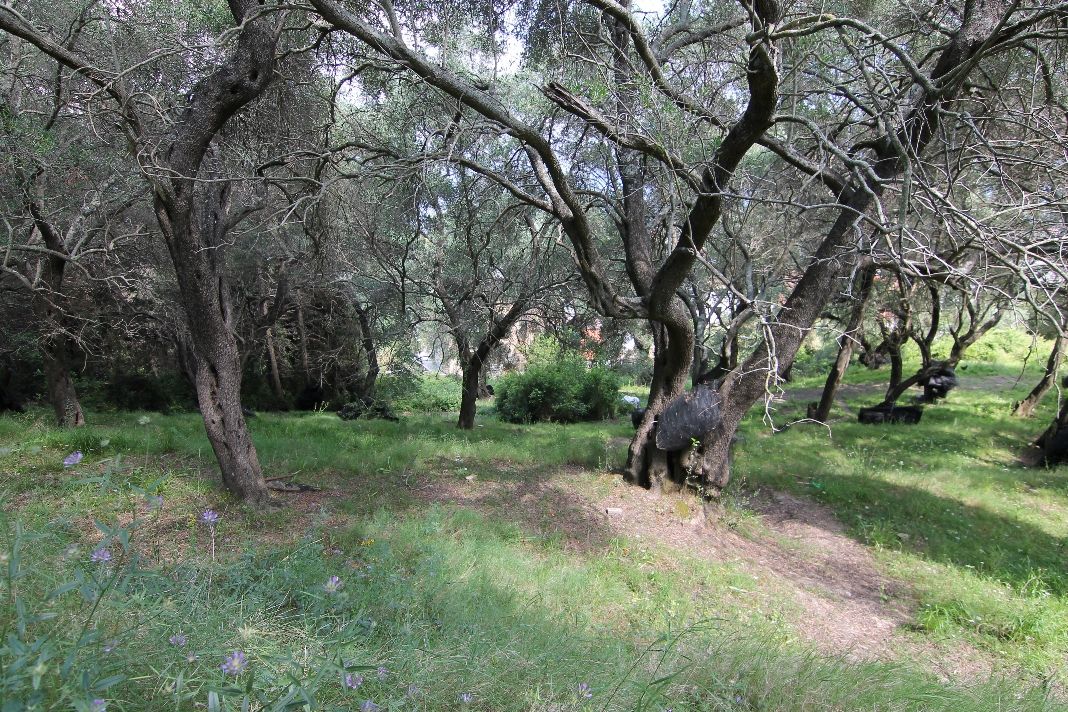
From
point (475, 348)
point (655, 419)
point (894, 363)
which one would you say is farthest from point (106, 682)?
point (894, 363)

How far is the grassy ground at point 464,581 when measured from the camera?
159 centimetres

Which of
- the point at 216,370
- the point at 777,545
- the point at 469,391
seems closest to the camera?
the point at 216,370

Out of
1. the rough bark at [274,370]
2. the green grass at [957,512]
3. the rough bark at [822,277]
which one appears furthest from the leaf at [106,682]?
the rough bark at [274,370]

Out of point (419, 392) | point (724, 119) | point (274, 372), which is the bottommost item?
point (419, 392)

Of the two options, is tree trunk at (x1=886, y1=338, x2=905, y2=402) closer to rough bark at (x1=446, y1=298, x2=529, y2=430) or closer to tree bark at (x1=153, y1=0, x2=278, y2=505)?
rough bark at (x1=446, y1=298, x2=529, y2=430)

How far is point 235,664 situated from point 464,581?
2.49m

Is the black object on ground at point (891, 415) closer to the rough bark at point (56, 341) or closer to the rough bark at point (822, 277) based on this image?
the rough bark at point (822, 277)

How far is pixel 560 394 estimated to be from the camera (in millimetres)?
16312

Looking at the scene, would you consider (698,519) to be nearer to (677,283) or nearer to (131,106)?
(677,283)

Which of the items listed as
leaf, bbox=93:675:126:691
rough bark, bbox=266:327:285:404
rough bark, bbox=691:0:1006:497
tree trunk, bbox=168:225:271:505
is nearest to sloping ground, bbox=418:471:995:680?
rough bark, bbox=691:0:1006:497

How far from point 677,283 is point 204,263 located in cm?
442

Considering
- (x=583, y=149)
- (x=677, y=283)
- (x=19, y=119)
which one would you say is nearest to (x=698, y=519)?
(x=677, y=283)

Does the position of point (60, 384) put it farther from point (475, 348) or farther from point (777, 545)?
point (777, 545)

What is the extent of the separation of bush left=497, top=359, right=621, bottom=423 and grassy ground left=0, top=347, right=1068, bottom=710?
581 cm
